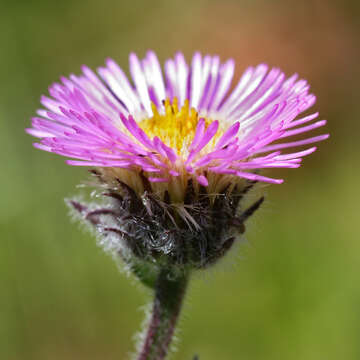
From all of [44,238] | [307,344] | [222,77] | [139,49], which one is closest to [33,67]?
[139,49]

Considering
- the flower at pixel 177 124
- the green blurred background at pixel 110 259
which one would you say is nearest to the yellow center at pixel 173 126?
the flower at pixel 177 124

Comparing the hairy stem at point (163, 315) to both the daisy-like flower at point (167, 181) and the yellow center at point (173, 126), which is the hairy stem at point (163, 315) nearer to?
the daisy-like flower at point (167, 181)

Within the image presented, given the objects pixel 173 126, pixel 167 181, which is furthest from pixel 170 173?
pixel 173 126

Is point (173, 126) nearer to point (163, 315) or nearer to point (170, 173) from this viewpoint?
point (170, 173)

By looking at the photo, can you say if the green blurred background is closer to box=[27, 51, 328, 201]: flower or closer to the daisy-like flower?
the daisy-like flower

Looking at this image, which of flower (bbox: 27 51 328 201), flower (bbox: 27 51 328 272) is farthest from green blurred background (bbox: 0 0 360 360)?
flower (bbox: 27 51 328 201)

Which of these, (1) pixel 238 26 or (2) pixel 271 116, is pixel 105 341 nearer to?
(2) pixel 271 116
